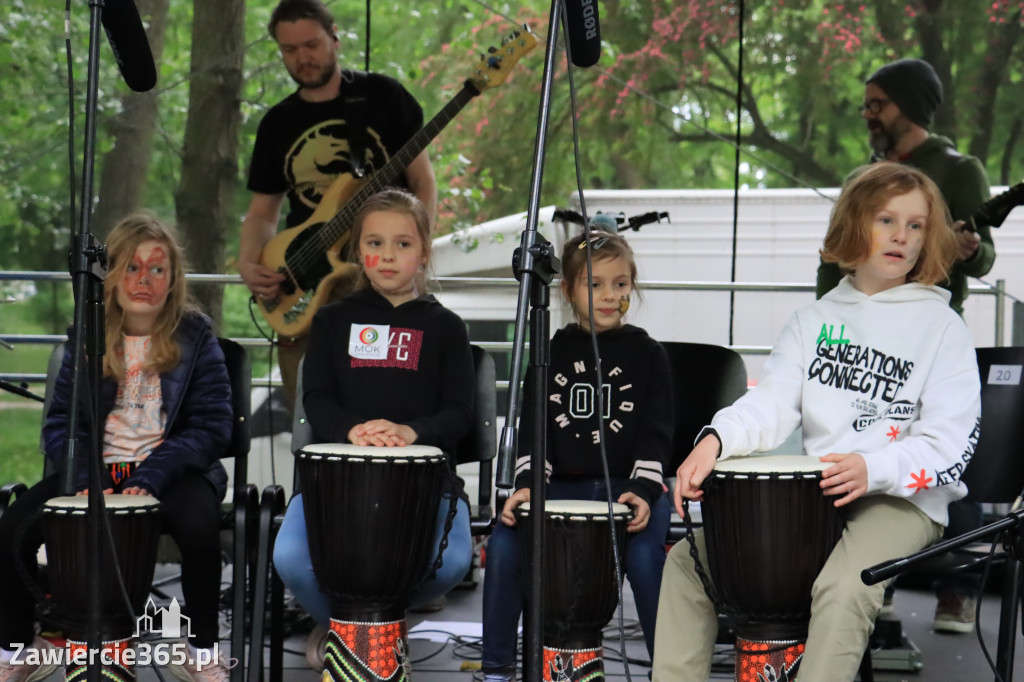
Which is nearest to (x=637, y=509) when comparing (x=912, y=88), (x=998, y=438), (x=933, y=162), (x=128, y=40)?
(x=998, y=438)

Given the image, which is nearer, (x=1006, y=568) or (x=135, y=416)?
(x=1006, y=568)

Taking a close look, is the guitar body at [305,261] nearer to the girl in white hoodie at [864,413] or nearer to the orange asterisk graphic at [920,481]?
the girl in white hoodie at [864,413]

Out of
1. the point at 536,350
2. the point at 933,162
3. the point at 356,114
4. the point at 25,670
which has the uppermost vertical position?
the point at 356,114

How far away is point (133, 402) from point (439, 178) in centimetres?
256

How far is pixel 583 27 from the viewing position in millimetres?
2322

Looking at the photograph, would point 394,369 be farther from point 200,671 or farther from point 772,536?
point 772,536

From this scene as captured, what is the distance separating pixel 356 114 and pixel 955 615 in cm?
252

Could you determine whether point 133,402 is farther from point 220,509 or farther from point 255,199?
point 255,199

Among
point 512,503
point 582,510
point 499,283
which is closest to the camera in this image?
point 582,510

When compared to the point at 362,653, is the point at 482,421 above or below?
above

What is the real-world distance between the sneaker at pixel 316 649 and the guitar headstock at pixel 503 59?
171 cm

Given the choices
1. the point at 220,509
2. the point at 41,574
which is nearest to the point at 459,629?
the point at 220,509

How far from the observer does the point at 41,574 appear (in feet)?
10.0

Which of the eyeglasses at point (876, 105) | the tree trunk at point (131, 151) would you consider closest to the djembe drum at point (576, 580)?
the eyeglasses at point (876, 105)
